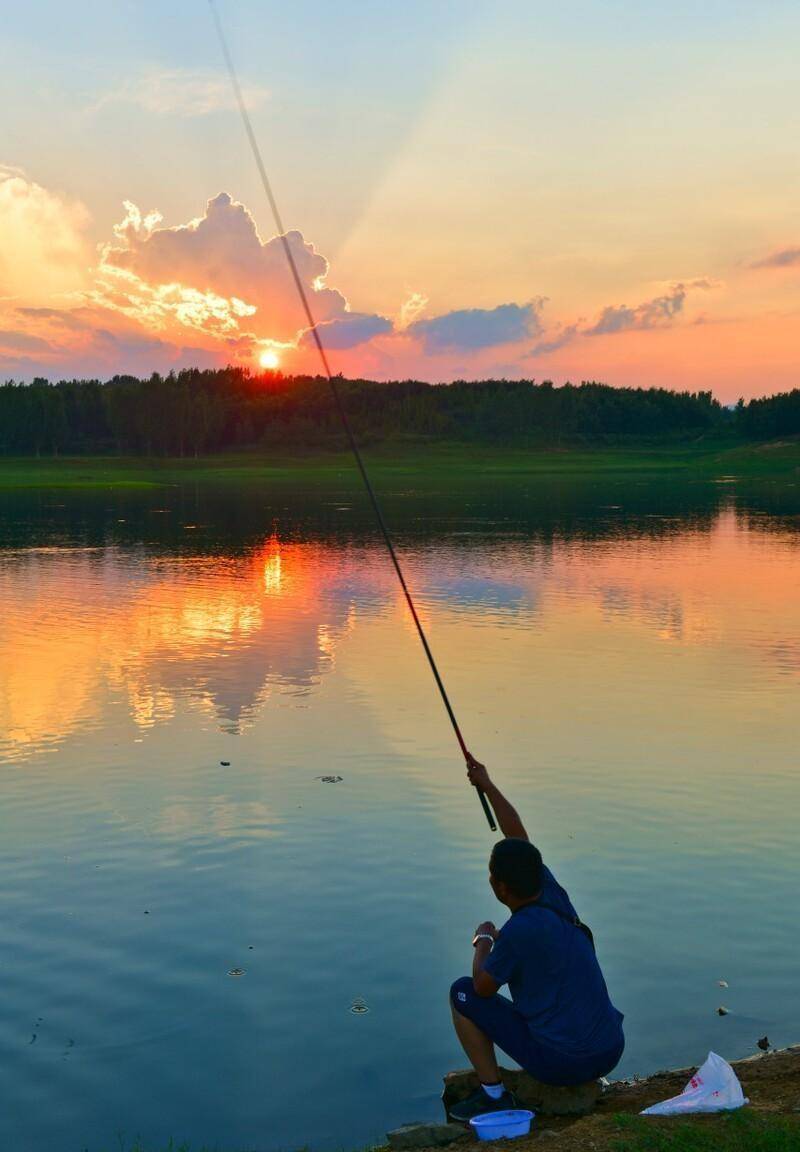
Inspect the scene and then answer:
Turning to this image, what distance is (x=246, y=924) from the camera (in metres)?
10.3

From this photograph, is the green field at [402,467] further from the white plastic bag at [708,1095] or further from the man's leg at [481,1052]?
the white plastic bag at [708,1095]

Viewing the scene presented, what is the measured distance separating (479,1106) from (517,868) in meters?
1.46

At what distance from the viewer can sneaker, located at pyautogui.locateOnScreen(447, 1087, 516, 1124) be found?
24.1 feet

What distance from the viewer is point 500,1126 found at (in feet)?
22.8

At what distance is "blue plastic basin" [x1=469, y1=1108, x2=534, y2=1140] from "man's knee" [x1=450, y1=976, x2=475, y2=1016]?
638 mm

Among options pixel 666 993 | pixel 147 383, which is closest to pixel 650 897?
pixel 666 993

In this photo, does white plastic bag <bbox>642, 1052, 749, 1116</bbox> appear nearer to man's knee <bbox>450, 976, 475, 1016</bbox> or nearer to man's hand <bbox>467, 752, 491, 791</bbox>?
man's knee <bbox>450, 976, 475, 1016</bbox>

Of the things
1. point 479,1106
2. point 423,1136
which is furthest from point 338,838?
point 423,1136

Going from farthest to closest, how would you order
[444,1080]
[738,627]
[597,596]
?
[597,596], [738,627], [444,1080]

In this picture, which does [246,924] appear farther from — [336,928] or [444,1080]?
[444,1080]

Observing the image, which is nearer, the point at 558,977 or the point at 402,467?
the point at 558,977

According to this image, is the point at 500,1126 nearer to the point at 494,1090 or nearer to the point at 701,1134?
the point at 494,1090

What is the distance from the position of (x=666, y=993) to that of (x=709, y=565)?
30239 mm

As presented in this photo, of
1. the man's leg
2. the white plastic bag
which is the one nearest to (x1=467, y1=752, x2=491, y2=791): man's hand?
the man's leg
